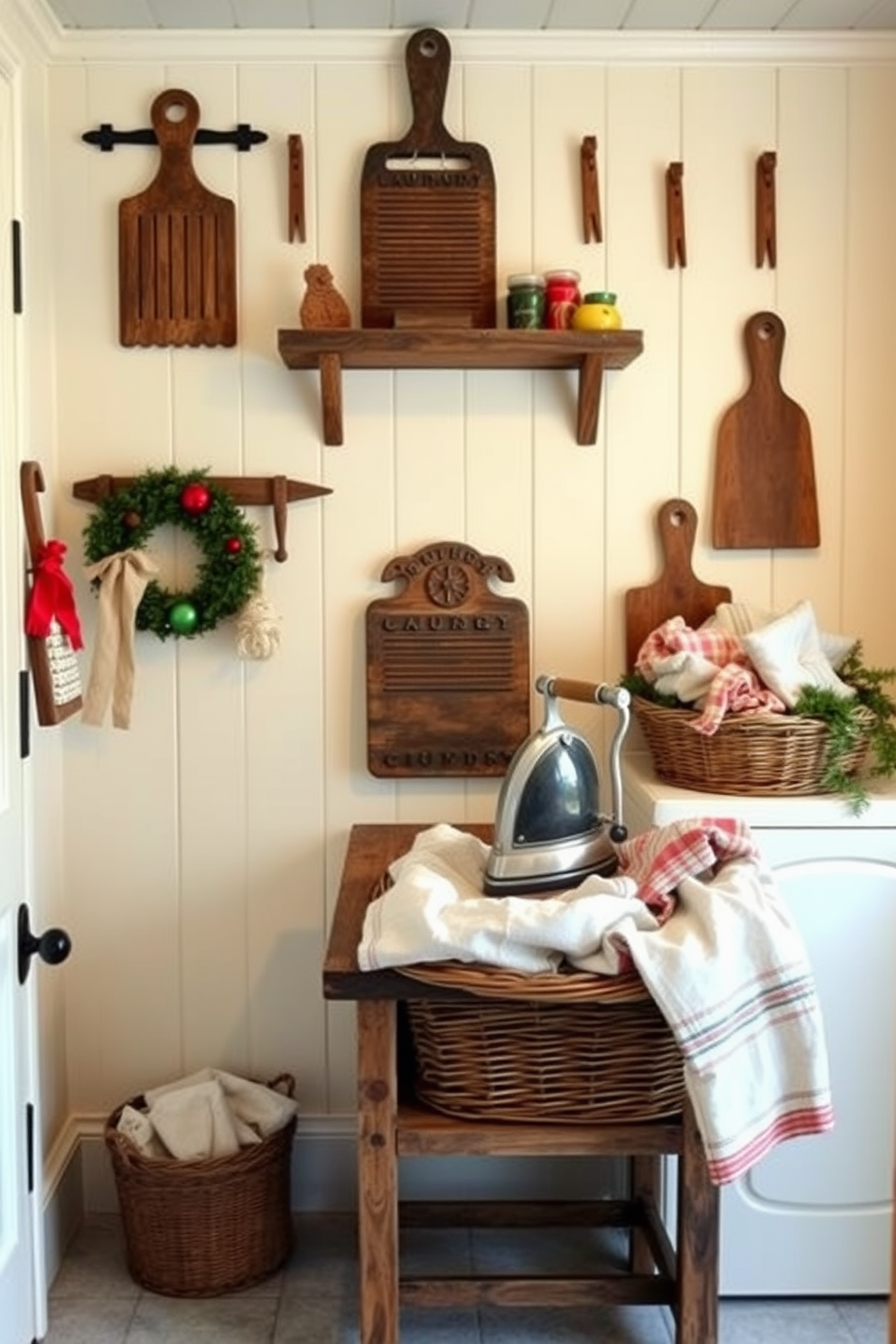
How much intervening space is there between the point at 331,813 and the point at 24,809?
62 cm

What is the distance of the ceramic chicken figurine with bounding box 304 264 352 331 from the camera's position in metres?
2.30

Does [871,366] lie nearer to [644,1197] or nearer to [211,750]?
[211,750]

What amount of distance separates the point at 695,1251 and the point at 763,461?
1.39m

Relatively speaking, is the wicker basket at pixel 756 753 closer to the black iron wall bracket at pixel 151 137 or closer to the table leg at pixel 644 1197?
the table leg at pixel 644 1197

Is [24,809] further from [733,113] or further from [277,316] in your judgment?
[733,113]

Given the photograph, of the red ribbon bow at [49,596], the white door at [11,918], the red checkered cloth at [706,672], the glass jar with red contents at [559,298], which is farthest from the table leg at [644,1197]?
the glass jar with red contents at [559,298]

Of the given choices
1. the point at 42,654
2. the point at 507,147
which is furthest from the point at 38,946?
the point at 507,147

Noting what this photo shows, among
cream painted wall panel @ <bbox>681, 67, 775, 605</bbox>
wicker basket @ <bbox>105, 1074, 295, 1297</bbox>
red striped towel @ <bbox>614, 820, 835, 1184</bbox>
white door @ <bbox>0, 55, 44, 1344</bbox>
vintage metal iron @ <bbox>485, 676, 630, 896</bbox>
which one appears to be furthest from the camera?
cream painted wall panel @ <bbox>681, 67, 775, 605</bbox>

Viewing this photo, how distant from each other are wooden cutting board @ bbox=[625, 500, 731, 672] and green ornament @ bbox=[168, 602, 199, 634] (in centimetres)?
81

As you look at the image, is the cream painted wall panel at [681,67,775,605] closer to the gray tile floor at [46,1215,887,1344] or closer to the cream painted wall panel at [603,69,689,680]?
Result: the cream painted wall panel at [603,69,689,680]

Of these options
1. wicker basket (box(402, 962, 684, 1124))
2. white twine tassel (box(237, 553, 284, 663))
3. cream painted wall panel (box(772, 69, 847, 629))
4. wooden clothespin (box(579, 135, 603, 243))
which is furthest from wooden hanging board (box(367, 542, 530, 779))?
wicker basket (box(402, 962, 684, 1124))

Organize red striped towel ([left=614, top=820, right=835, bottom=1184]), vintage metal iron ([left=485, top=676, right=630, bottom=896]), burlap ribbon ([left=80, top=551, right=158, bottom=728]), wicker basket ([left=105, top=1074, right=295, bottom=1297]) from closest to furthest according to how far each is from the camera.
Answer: red striped towel ([left=614, top=820, right=835, bottom=1184]) → vintage metal iron ([left=485, top=676, right=630, bottom=896]) → wicker basket ([left=105, top=1074, right=295, bottom=1297]) → burlap ribbon ([left=80, top=551, right=158, bottom=728])

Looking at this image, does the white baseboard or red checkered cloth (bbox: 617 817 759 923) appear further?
the white baseboard

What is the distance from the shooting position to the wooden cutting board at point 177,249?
2.40m
